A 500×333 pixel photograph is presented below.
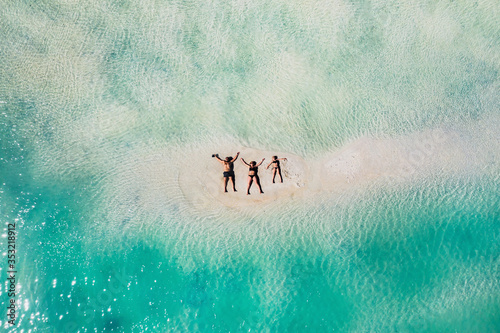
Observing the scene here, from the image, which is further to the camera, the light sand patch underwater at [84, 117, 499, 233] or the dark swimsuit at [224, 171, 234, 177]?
the light sand patch underwater at [84, 117, 499, 233]

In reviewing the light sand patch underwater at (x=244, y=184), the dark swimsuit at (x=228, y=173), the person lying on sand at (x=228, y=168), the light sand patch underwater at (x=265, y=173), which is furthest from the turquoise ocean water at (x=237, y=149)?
the dark swimsuit at (x=228, y=173)

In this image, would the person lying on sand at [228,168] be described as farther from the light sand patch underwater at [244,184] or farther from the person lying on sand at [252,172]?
the person lying on sand at [252,172]

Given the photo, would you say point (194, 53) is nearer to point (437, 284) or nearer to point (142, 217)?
point (142, 217)

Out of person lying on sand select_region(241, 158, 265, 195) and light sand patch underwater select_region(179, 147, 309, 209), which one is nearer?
person lying on sand select_region(241, 158, 265, 195)

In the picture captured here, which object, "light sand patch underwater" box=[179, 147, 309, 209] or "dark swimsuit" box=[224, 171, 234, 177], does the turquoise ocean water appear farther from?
"dark swimsuit" box=[224, 171, 234, 177]

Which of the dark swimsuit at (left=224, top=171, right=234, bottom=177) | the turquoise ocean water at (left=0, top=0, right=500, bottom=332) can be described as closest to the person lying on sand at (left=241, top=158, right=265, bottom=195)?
the dark swimsuit at (left=224, top=171, right=234, bottom=177)

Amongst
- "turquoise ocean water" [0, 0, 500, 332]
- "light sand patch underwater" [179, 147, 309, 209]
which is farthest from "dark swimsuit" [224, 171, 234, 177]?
"turquoise ocean water" [0, 0, 500, 332]

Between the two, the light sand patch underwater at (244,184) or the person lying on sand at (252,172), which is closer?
the person lying on sand at (252,172)

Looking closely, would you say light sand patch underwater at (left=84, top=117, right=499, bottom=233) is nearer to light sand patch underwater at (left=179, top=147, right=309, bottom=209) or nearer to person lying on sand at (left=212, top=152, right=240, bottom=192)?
light sand patch underwater at (left=179, top=147, right=309, bottom=209)
